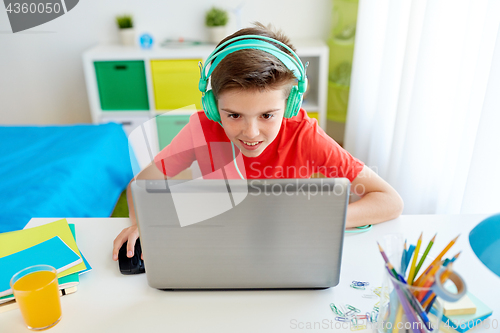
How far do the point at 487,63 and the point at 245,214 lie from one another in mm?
1028

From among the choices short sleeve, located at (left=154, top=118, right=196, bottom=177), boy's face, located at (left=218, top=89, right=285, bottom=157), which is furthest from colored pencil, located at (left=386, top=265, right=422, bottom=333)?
short sleeve, located at (left=154, top=118, right=196, bottom=177)

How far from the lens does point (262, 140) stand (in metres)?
1.01

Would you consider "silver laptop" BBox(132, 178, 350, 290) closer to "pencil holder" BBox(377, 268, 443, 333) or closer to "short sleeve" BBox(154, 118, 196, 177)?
"pencil holder" BBox(377, 268, 443, 333)

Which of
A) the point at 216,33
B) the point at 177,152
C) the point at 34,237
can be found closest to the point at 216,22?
the point at 216,33

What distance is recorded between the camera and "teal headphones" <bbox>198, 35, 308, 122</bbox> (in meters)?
0.85

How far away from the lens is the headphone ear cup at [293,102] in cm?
93

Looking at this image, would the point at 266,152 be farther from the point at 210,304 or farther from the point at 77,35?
the point at 77,35

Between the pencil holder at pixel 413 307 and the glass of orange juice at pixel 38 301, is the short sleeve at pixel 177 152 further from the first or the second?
the pencil holder at pixel 413 307

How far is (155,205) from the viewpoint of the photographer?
0.68 metres

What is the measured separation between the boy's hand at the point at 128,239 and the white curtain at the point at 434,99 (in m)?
1.06

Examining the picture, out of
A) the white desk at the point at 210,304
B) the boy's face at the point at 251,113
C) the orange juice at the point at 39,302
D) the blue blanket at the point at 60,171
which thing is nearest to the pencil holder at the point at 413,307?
the white desk at the point at 210,304

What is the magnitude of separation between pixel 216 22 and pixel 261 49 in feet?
6.38

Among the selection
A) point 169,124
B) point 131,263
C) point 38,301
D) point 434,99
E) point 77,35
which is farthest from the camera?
point 77,35

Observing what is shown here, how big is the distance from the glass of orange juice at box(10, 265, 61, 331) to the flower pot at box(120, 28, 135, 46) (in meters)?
2.28
